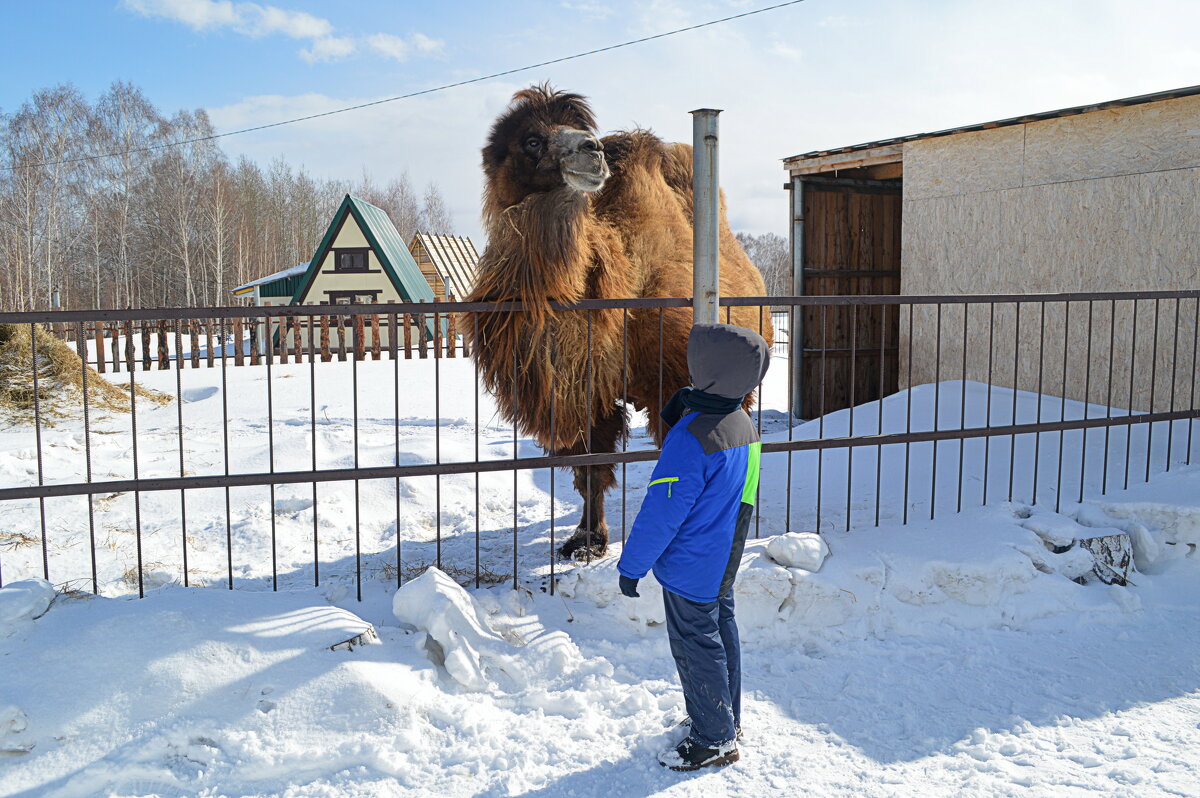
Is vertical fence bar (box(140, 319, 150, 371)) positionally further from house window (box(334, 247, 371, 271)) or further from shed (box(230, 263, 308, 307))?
shed (box(230, 263, 308, 307))

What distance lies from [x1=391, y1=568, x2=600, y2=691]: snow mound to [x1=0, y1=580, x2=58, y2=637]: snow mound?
1.43m

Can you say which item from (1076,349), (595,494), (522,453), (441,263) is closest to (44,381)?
(522,453)

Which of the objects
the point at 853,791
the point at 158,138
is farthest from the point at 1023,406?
the point at 158,138

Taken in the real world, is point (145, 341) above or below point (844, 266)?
below

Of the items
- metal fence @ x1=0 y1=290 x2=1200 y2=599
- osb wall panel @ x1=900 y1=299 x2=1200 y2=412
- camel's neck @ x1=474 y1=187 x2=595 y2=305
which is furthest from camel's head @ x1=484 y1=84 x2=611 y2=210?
osb wall panel @ x1=900 y1=299 x2=1200 y2=412

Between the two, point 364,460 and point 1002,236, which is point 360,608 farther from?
point 1002,236

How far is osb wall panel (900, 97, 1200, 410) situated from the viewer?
24.1 ft

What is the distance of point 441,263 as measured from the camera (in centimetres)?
3350

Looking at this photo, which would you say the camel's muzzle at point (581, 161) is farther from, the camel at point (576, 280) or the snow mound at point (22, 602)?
the snow mound at point (22, 602)

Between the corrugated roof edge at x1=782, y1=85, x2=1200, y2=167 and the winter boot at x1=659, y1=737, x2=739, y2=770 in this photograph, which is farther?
the corrugated roof edge at x1=782, y1=85, x2=1200, y2=167

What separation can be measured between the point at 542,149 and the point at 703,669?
9.63 feet

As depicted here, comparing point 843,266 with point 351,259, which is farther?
point 351,259

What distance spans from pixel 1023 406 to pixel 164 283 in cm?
4264

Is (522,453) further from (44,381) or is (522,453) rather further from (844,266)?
(44,381)
